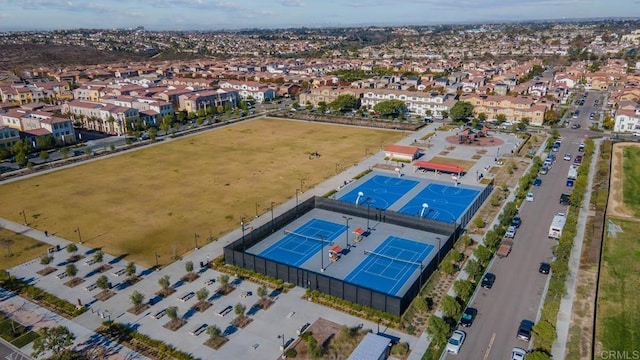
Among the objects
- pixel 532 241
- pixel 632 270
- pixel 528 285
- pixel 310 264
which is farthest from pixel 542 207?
pixel 310 264

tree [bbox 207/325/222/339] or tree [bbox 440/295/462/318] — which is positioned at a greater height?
tree [bbox 440/295/462/318]

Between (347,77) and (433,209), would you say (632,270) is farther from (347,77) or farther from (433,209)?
(347,77)

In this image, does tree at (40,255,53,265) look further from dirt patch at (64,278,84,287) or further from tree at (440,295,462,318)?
tree at (440,295,462,318)

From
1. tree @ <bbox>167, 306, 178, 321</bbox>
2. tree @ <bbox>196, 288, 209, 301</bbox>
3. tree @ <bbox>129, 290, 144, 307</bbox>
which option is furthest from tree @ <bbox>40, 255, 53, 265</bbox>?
tree @ <bbox>196, 288, 209, 301</bbox>

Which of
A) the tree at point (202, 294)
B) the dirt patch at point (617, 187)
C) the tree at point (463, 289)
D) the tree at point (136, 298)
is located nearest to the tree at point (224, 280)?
the tree at point (202, 294)

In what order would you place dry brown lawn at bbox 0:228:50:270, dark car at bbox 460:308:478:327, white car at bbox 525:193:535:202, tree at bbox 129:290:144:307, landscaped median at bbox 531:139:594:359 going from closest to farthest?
landscaped median at bbox 531:139:594:359 → dark car at bbox 460:308:478:327 → tree at bbox 129:290:144:307 → dry brown lawn at bbox 0:228:50:270 → white car at bbox 525:193:535:202

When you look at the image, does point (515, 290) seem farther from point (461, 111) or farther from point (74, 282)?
point (461, 111)

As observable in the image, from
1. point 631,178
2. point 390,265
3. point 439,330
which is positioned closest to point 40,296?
point 390,265

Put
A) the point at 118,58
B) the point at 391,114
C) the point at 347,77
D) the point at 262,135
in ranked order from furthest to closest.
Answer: the point at 118,58 < the point at 347,77 < the point at 391,114 < the point at 262,135
